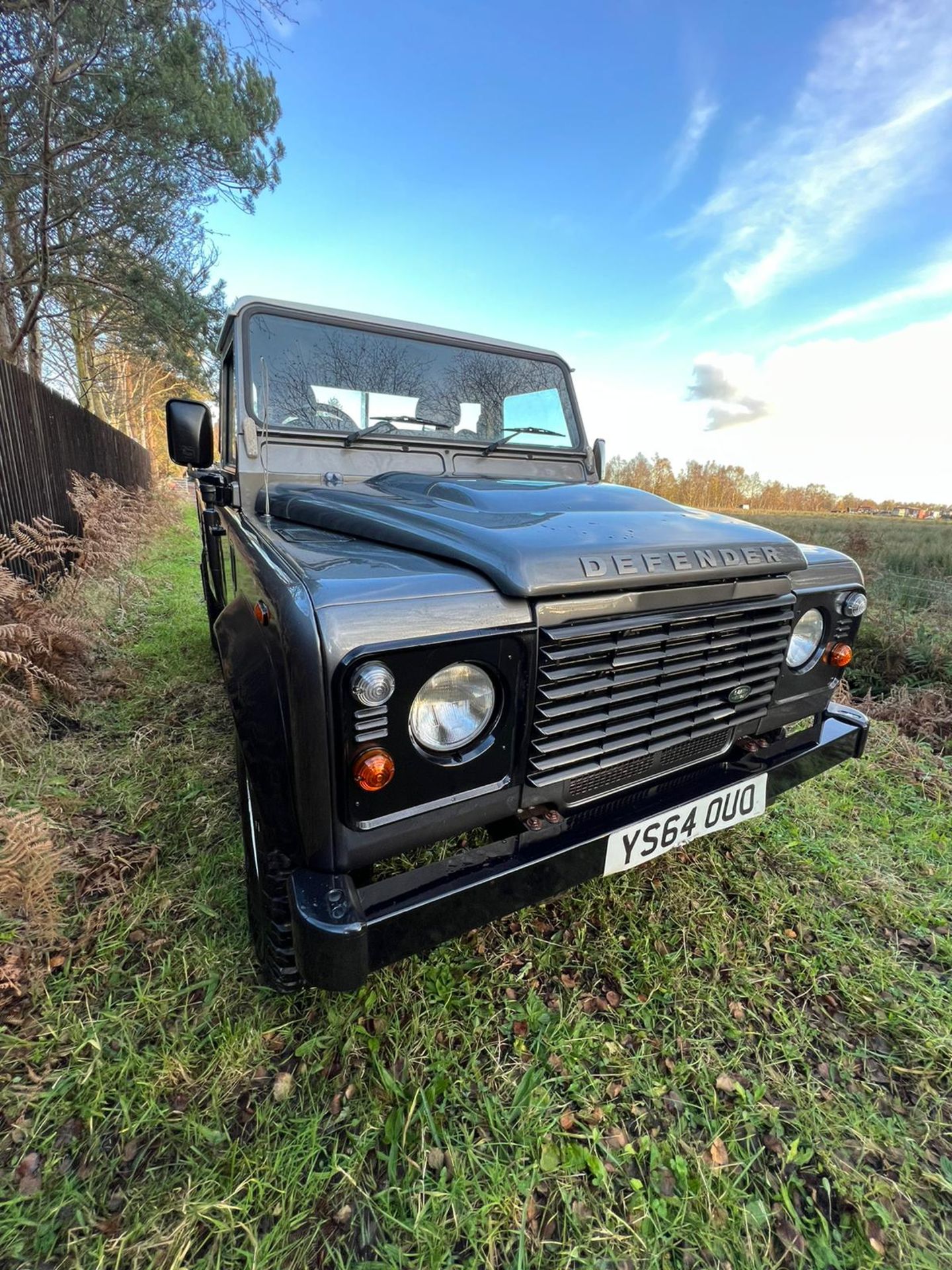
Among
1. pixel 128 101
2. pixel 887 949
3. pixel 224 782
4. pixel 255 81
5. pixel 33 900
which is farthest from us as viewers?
pixel 255 81

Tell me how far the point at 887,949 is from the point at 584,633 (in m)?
1.92

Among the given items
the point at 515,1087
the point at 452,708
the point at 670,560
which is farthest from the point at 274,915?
the point at 670,560

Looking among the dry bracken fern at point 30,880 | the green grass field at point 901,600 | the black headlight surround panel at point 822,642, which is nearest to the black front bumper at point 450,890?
the black headlight surround panel at point 822,642

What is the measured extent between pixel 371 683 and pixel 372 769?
0.65 ft

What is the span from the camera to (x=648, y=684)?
68.1 inches

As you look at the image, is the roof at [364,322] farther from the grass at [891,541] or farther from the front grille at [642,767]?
the grass at [891,541]

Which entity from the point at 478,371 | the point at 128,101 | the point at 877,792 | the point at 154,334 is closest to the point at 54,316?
the point at 154,334

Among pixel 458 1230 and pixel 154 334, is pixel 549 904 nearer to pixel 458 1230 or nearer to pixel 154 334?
pixel 458 1230

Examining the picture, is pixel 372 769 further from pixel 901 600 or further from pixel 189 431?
pixel 901 600

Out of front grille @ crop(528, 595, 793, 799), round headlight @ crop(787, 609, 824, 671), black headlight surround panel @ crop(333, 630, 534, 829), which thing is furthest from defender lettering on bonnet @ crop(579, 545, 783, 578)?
round headlight @ crop(787, 609, 824, 671)

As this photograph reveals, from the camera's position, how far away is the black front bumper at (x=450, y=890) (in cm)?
130

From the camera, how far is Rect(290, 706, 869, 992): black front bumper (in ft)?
4.28

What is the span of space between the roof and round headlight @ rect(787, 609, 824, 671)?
214cm

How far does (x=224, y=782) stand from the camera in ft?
10.2
